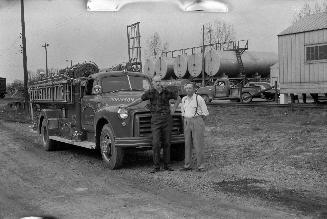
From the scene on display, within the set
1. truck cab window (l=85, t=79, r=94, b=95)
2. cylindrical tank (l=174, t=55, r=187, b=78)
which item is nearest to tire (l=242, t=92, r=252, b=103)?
cylindrical tank (l=174, t=55, r=187, b=78)

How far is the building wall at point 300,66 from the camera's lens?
2100 centimetres

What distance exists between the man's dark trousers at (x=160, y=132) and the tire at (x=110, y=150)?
30.7 inches

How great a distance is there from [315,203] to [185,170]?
136 inches

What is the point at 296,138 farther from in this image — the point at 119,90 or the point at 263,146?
the point at 119,90

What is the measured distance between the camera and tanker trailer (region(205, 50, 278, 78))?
37.8 meters

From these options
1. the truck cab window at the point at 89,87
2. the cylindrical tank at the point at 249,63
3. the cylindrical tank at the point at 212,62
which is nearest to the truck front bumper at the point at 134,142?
the truck cab window at the point at 89,87

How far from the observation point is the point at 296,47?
73.1ft

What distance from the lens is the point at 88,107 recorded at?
1155 cm

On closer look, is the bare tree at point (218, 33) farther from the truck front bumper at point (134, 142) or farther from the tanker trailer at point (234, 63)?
the truck front bumper at point (134, 142)

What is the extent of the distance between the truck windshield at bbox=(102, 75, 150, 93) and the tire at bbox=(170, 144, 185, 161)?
158 centimetres

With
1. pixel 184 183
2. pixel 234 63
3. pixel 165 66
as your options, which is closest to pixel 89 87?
pixel 184 183

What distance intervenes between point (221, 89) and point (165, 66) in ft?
39.5

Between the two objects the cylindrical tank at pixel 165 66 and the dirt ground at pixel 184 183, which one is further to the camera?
the cylindrical tank at pixel 165 66

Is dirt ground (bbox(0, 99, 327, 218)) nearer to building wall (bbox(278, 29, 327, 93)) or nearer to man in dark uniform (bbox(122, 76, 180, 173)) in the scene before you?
man in dark uniform (bbox(122, 76, 180, 173))
